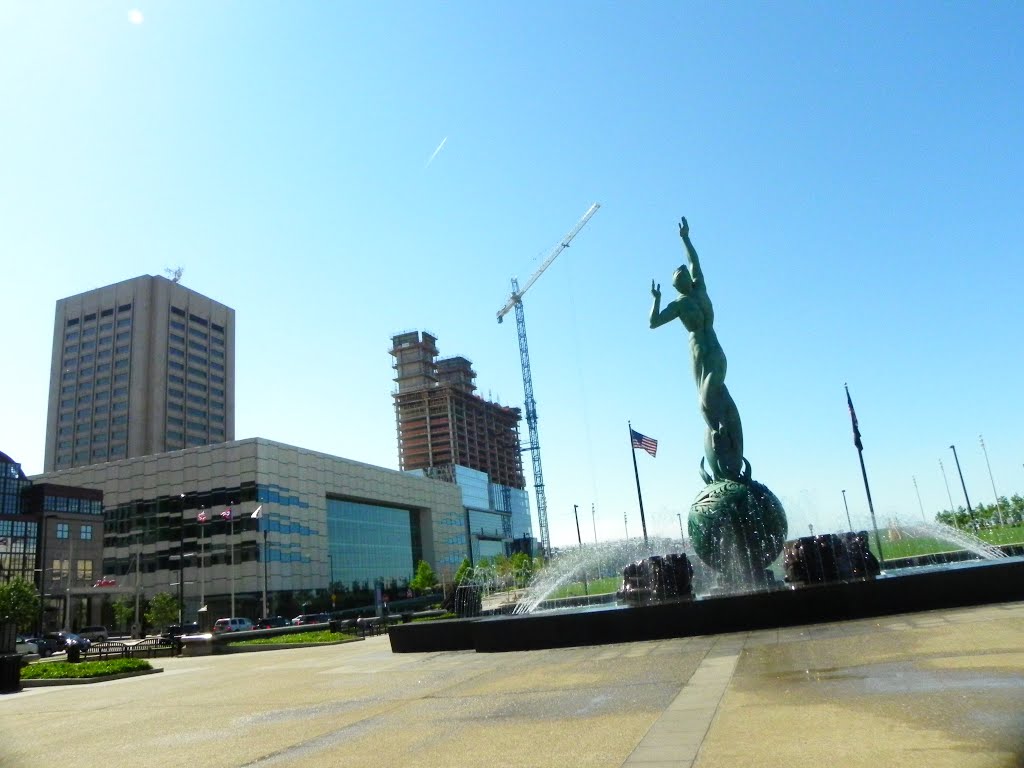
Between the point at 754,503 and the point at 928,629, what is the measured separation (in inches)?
336

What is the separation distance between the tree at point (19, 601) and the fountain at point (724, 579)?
44663mm

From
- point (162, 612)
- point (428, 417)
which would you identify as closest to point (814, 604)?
point (162, 612)

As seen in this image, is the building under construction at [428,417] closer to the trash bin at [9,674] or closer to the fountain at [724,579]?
the fountain at [724,579]

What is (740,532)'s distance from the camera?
20.0 m

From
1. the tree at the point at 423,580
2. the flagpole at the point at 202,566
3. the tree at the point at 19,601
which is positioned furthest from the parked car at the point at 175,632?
the tree at the point at 423,580

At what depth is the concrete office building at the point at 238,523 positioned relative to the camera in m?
78.1

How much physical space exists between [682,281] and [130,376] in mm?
131841

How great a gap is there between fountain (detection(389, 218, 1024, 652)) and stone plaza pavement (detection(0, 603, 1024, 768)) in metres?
0.55

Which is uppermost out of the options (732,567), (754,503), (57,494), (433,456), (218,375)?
(218,375)

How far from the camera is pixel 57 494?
8575cm

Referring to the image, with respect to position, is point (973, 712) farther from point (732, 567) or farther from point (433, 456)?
point (433, 456)

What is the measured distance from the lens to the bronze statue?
21.3m

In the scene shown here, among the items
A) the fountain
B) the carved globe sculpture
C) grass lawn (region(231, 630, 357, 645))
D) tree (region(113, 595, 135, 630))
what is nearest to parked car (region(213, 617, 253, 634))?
grass lawn (region(231, 630, 357, 645))

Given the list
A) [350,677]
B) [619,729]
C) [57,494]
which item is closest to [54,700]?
[350,677]
